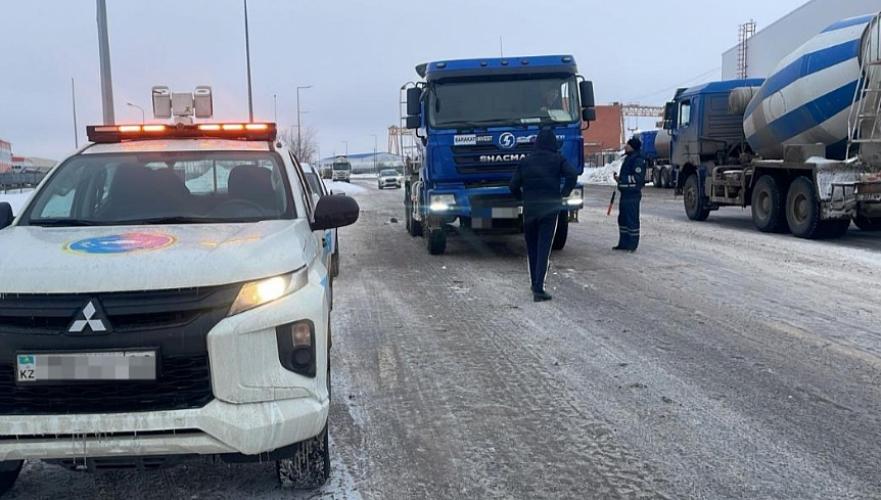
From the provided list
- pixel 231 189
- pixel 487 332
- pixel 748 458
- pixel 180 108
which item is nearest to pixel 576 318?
pixel 487 332

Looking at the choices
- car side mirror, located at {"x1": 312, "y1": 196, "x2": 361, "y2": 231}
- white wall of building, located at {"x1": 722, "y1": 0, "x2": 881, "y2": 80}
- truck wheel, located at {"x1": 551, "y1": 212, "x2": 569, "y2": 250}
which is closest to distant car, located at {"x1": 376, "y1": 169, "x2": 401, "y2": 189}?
white wall of building, located at {"x1": 722, "y1": 0, "x2": 881, "y2": 80}

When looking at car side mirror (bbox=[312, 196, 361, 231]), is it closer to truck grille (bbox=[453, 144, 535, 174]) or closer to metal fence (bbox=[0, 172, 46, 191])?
truck grille (bbox=[453, 144, 535, 174])

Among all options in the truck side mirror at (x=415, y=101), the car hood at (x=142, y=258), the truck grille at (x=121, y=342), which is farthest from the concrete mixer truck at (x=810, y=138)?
the truck grille at (x=121, y=342)

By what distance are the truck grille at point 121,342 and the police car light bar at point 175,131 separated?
7.50 feet

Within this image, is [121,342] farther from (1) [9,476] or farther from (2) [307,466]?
(1) [9,476]

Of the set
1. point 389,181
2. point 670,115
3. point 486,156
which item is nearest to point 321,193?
point 486,156

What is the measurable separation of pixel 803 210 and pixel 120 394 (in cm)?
1330

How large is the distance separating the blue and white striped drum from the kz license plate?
1241 centimetres

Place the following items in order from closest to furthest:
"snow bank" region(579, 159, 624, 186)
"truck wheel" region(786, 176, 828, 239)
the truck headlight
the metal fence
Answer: the truck headlight → "truck wheel" region(786, 176, 828, 239) → the metal fence → "snow bank" region(579, 159, 624, 186)

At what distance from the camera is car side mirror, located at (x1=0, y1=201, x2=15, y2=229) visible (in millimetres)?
4297

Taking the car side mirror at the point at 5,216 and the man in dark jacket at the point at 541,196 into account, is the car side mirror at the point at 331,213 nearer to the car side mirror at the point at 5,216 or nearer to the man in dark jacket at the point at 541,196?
the car side mirror at the point at 5,216

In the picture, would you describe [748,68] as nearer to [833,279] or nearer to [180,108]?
[833,279]

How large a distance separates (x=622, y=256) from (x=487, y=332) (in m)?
5.19

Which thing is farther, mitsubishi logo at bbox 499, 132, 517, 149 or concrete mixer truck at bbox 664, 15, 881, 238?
concrete mixer truck at bbox 664, 15, 881, 238
